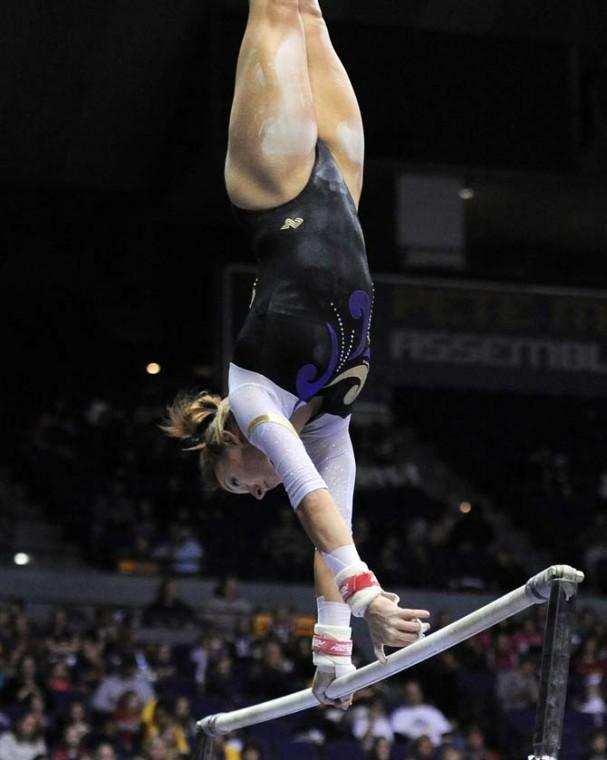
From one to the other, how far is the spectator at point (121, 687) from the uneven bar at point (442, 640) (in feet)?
16.7

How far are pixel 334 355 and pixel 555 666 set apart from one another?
4.84ft

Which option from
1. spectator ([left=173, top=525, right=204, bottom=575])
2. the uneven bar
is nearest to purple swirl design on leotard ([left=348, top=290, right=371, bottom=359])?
the uneven bar

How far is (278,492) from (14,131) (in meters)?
4.52

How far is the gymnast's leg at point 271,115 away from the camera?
488 cm

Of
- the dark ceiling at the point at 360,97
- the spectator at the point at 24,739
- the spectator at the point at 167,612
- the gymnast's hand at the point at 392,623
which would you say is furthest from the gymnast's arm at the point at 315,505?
the dark ceiling at the point at 360,97

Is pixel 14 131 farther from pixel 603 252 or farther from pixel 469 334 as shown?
pixel 603 252

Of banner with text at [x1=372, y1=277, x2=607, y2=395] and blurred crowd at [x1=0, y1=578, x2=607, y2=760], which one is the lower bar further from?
banner with text at [x1=372, y1=277, x2=607, y2=395]

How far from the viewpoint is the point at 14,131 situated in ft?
47.2

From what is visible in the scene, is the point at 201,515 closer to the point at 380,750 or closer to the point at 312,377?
the point at 380,750

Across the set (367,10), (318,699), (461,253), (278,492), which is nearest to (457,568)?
(278,492)

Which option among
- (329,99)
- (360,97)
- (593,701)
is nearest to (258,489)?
(329,99)

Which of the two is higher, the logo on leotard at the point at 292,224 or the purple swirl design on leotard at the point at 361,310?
the logo on leotard at the point at 292,224

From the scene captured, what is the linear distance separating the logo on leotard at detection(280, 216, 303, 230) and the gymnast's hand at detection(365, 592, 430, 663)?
1.24 metres

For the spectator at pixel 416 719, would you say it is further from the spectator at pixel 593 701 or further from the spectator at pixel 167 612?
the spectator at pixel 167 612
